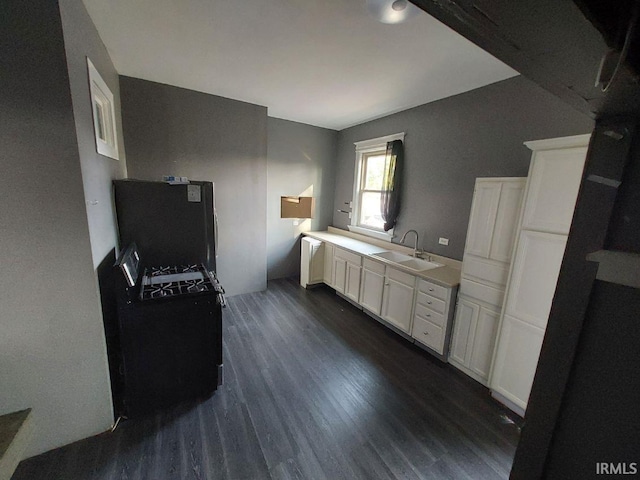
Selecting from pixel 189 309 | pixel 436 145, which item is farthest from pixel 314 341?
pixel 436 145

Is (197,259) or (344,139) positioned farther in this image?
(344,139)

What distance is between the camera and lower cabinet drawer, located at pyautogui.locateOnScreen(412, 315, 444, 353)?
2.48 m

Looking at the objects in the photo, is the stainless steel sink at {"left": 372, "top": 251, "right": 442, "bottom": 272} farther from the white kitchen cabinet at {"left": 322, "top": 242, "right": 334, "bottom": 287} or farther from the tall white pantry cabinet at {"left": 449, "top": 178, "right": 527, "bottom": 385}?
the white kitchen cabinet at {"left": 322, "top": 242, "right": 334, "bottom": 287}

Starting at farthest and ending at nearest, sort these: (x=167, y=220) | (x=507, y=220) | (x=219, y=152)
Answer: (x=219, y=152) → (x=167, y=220) → (x=507, y=220)

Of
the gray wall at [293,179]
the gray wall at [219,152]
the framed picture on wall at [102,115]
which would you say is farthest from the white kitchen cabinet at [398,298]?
the framed picture on wall at [102,115]

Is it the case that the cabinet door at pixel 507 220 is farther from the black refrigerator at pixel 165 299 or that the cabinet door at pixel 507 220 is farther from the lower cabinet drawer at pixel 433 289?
the black refrigerator at pixel 165 299

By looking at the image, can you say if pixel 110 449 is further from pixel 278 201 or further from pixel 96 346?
pixel 278 201

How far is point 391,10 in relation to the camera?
1.52 metres

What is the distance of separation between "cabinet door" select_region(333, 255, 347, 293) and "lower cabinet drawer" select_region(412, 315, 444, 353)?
4.05 feet

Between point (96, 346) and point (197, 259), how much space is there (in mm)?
1038

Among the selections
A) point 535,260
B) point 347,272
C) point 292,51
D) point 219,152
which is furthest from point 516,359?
point 219,152

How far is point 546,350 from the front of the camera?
0.62 m

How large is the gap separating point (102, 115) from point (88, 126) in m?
0.73

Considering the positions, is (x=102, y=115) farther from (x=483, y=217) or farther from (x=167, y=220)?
(x=483, y=217)
